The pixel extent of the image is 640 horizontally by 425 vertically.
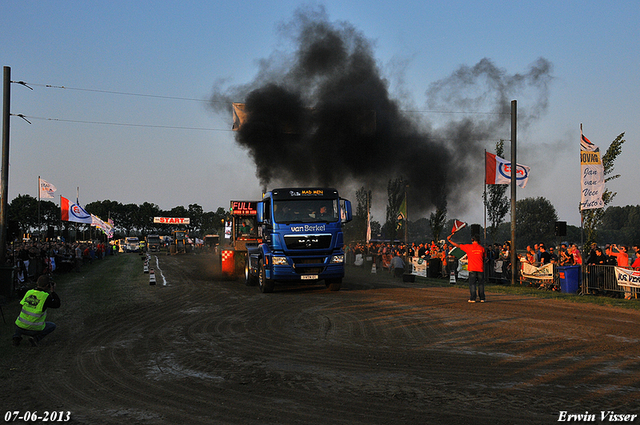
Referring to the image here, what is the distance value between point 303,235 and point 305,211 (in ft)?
2.74

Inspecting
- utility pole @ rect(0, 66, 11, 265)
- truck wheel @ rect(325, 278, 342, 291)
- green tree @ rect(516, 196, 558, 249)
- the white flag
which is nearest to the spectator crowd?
utility pole @ rect(0, 66, 11, 265)

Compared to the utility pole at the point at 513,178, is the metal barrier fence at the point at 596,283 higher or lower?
lower

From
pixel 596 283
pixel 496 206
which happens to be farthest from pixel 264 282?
pixel 496 206

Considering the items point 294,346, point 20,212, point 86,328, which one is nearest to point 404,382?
point 294,346

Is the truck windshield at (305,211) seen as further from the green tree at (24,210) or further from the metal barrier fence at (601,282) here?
the green tree at (24,210)

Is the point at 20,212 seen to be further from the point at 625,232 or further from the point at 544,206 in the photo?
the point at 625,232

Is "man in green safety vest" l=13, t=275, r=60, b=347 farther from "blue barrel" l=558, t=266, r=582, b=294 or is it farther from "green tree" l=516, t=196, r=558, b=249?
"green tree" l=516, t=196, r=558, b=249

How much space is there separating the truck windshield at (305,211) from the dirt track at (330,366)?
12.9ft

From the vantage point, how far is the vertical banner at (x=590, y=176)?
17078 mm

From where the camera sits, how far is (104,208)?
468ft

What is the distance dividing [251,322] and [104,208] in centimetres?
14340

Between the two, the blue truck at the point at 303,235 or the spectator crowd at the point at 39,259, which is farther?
the spectator crowd at the point at 39,259

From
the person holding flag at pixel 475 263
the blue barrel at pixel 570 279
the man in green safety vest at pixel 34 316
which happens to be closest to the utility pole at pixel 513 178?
the blue barrel at pixel 570 279

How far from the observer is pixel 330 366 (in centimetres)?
720
